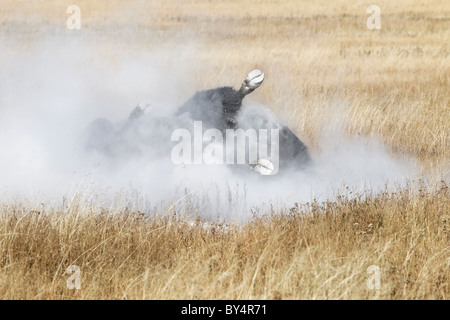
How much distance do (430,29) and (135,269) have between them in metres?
18.7

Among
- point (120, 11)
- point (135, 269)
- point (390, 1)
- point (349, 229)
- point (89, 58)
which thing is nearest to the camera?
point (135, 269)

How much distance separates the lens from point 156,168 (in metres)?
6.19

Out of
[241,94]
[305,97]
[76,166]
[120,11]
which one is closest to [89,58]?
[305,97]

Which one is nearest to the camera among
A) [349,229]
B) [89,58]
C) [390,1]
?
[349,229]

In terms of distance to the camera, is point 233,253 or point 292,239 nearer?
point 233,253

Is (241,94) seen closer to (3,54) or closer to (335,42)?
(3,54)

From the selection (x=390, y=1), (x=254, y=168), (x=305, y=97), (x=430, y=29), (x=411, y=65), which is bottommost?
(x=254, y=168)

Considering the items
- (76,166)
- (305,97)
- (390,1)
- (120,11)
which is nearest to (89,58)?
(305,97)

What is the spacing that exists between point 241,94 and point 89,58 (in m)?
7.39

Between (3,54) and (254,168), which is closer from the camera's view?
(254,168)

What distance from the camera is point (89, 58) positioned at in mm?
12688
